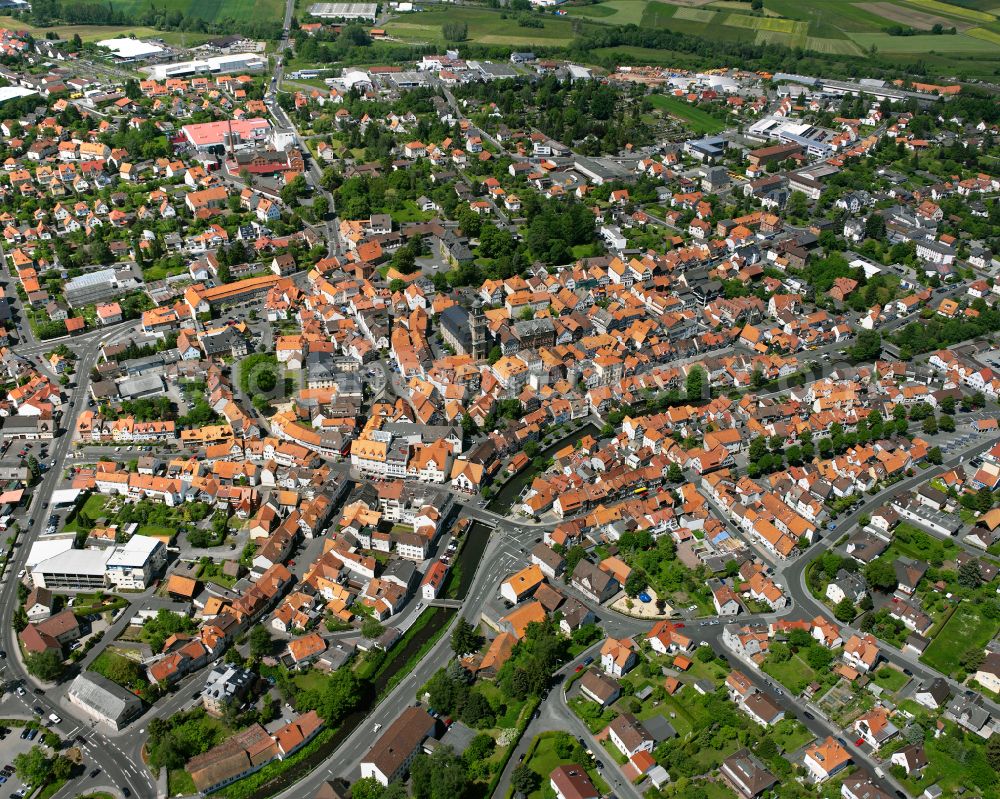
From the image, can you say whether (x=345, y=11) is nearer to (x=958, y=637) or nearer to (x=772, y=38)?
(x=772, y=38)

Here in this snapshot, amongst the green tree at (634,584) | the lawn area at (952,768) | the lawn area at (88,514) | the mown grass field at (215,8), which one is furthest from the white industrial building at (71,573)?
the mown grass field at (215,8)

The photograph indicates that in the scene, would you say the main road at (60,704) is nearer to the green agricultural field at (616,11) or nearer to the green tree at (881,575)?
the green tree at (881,575)

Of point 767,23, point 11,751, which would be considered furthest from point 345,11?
point 11,751

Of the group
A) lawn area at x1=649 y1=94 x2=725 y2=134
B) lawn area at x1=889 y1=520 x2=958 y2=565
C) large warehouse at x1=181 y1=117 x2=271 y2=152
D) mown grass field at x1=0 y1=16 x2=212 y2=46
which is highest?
mown grass field at x1=0 y1=16 x2=212 y2=46

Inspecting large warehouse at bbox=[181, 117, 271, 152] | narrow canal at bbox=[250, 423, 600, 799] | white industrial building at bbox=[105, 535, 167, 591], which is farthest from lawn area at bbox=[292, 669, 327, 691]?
large warehouse at bbox=[181, 117, 271, 152]

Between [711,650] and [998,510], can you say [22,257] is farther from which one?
[998,510]

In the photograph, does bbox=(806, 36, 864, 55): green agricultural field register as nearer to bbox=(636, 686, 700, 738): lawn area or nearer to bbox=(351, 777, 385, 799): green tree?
bbox=(636, 686, 700, 738): lawn area

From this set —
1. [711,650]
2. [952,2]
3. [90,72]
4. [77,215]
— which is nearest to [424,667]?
[711,650]
